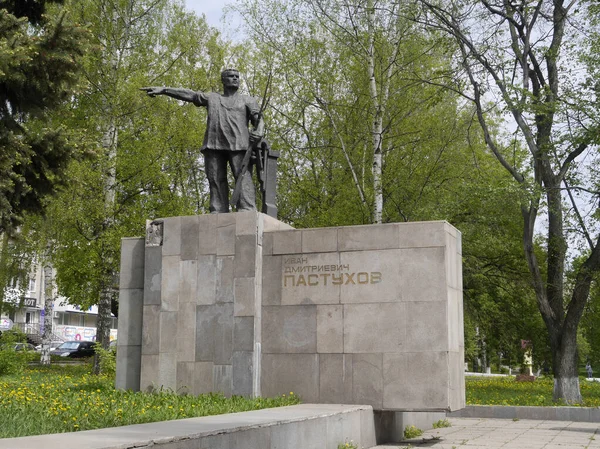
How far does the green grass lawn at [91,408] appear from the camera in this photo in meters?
6.80

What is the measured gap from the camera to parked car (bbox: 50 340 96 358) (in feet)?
148

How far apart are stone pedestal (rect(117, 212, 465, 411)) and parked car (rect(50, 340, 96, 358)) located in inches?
1376

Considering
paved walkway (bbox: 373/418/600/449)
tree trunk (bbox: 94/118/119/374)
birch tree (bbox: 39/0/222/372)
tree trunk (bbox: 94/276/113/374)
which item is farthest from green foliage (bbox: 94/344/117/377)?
paved walkway (bbox: 373/418/600/449)

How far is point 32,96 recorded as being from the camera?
15.8 metres

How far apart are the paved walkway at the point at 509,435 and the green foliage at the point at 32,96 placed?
9.21m

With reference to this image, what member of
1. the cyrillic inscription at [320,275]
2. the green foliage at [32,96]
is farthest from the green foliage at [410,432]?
the green foliage at [32,96]

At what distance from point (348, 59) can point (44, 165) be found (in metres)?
13.1

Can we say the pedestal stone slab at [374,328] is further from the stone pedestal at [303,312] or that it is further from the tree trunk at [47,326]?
the tree trunk at [47,326]

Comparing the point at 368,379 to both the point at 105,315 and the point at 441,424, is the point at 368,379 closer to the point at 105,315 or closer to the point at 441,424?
the point at 441,424

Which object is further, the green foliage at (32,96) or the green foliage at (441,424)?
the green foliage at (32,96)

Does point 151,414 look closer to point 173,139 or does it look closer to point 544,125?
point 544,125

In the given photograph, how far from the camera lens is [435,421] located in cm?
1329

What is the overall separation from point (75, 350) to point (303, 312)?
38589 mm

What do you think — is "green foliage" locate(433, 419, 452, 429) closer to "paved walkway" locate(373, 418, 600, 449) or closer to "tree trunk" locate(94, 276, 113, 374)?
"paved walkway" locate(373, 418, 600, 449)
